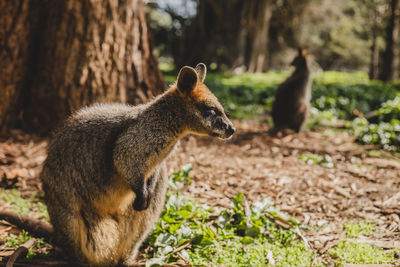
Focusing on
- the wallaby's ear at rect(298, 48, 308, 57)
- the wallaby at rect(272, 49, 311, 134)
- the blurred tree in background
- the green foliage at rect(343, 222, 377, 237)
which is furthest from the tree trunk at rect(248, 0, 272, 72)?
the green foliage at rect(343, 222, 377, 237)

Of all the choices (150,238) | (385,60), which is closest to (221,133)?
(150,238)

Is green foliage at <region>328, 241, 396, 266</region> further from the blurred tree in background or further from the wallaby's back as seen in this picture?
the blurred tree in background

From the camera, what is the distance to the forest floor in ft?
11.7

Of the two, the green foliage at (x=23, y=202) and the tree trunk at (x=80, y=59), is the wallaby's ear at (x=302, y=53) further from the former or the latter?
the green foliage at (x=23, y=202)

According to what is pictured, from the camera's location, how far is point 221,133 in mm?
3002

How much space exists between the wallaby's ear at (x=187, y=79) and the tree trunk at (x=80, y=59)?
2473 mm

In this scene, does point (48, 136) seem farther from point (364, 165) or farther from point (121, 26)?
point (364, 165)

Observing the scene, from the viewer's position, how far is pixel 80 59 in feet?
15.8

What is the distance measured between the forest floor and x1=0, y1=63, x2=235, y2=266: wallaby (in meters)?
0.78

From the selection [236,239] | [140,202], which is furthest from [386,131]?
[140,202]

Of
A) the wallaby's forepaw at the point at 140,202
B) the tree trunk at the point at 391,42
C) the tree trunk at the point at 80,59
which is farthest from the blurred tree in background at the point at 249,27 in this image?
the wallaby's forepaw at the point at 140,202

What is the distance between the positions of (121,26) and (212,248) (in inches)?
141

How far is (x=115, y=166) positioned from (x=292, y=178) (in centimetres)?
274

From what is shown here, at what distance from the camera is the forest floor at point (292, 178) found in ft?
11.7
